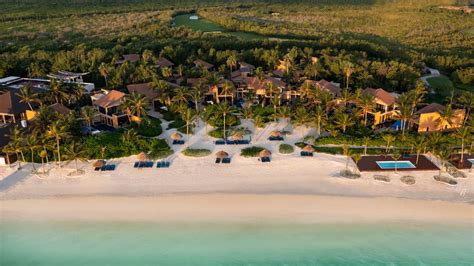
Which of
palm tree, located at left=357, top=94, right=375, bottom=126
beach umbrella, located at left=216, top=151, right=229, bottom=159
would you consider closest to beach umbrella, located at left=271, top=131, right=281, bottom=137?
beach umbrella, located at left=216, top=151, right=229, bottom=159

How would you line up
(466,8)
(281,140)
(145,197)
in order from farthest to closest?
(466,8)
(281,140)
(145,197)

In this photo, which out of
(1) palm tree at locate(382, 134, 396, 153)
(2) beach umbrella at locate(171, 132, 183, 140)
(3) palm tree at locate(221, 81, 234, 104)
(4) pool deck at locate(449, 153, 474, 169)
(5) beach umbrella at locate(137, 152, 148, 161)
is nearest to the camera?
(4) pool deck at locate(449, 153, 474, 169)

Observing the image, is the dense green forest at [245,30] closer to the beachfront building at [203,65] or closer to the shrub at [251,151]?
the beachfront building at [203,65]

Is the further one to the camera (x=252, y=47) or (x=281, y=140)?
(x=252, y=47)

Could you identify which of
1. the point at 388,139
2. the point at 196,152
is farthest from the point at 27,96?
the point at 388,139

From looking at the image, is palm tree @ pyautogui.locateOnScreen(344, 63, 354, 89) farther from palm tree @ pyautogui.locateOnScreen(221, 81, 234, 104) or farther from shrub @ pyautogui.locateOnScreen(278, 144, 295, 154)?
shrub @ pyautogui.locateOnScreen(278, 144, 295, 154)

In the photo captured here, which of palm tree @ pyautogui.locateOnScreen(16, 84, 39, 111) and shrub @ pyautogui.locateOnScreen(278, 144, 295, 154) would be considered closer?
shrub @ pyautogui.locateOnScreen(278, 144, 295, 154)

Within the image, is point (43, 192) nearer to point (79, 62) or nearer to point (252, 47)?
point (79, 62)

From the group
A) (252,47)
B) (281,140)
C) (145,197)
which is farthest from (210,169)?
(252,47)
